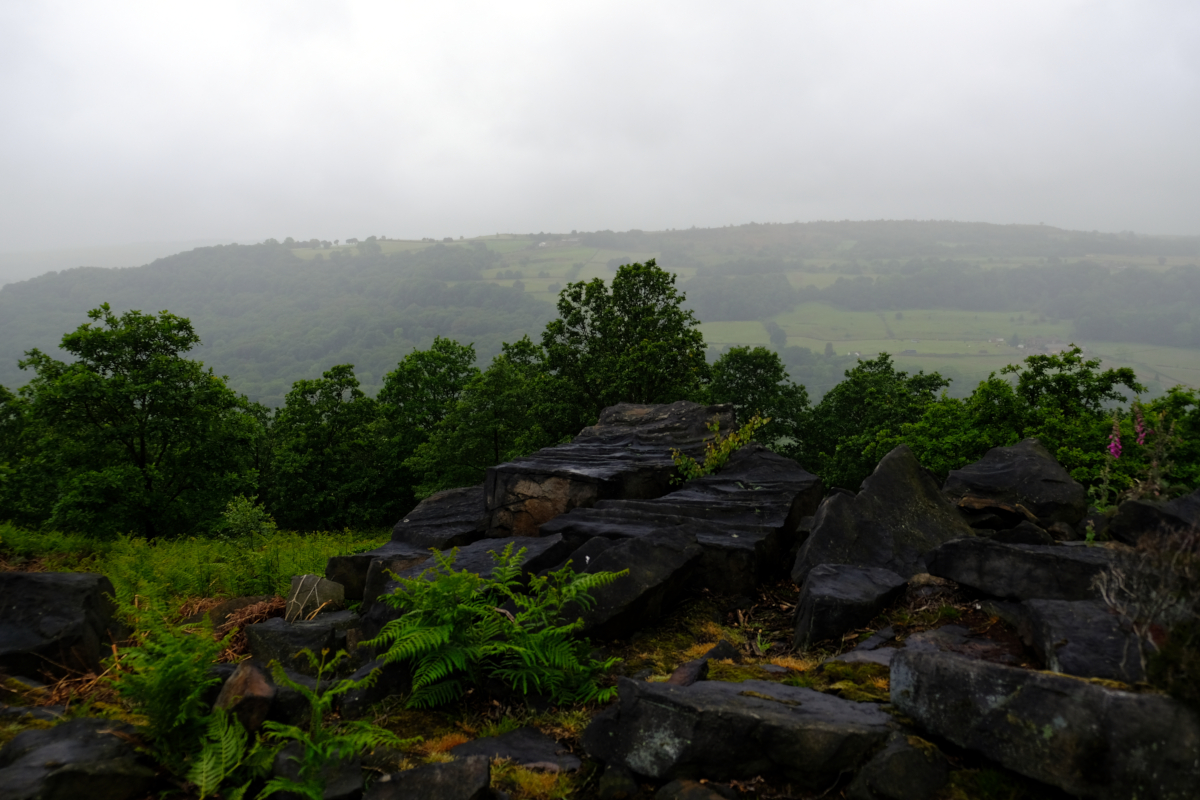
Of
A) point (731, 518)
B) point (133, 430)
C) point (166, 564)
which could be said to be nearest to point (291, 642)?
point (731, 518)

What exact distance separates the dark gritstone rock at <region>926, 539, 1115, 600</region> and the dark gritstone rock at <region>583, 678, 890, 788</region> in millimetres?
2785

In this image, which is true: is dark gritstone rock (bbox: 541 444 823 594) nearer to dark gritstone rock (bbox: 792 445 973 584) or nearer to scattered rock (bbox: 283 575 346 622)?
dark gritstone rock (bbox: 792 445 973 584)

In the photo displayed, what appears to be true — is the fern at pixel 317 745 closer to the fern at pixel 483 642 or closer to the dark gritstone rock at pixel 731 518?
the fern at pixel 483 642

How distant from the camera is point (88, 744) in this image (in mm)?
4809

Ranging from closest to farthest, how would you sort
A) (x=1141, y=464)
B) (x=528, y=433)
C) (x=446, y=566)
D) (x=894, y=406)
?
(x=446, y=566), (x=1141, y=464), (x=528, y=433), (x=894, y=406)

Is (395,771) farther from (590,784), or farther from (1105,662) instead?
(1105,662)

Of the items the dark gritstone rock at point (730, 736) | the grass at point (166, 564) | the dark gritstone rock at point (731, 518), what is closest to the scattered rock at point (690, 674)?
the dark gritstone rock at point (730, 736)

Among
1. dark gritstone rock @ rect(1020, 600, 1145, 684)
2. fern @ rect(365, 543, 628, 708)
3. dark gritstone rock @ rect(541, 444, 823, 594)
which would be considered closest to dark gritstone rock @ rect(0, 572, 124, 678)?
fern @ rect(365, 543, 628, 708)

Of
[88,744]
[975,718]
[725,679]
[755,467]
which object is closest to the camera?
[975,718]

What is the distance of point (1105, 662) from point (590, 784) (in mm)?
3971

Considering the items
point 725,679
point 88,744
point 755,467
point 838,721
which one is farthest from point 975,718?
point 755,467

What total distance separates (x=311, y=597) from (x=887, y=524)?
9.31 metres

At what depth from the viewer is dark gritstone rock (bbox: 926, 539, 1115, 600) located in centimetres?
663

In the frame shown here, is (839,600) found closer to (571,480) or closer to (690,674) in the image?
(690,674)
